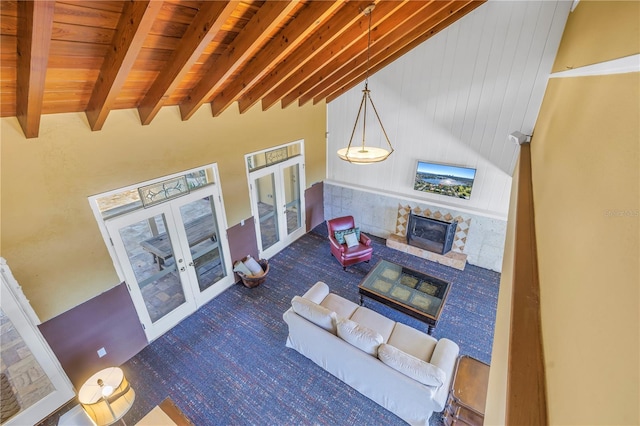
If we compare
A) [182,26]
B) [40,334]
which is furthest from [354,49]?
[40,334]

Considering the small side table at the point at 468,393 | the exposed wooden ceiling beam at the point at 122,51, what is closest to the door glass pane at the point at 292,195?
the exposed wooden ceiling beam at the point at 122,51

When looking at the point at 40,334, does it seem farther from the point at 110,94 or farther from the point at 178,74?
the point at 178,74

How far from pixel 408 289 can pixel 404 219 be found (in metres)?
2.12

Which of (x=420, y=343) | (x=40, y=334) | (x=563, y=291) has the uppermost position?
(x=563, y=291)

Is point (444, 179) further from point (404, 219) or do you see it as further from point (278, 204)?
point (278, 204)

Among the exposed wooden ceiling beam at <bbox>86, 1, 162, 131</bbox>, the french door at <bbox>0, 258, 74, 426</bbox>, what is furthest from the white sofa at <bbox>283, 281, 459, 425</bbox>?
the exposed wooden ceiling beam at <bbox>86, 1, 162, 131</bbox>

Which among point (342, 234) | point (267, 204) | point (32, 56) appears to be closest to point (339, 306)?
point (342, 234)

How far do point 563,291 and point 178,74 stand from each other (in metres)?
3.01

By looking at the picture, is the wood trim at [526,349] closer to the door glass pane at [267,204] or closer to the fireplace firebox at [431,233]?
the fireplace firebox at [431,233]

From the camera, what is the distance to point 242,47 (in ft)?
8.68

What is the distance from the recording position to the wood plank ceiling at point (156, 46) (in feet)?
6.13

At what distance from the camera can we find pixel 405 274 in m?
4.82

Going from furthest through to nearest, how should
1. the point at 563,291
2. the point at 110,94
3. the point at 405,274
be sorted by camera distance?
the point at 405,274, the point at 110,94, the point at 563,291

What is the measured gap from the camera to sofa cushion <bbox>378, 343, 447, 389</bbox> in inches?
112
